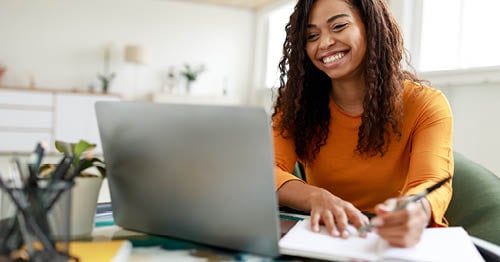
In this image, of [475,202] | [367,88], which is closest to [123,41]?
[367,88]

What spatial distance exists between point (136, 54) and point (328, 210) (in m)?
5.38

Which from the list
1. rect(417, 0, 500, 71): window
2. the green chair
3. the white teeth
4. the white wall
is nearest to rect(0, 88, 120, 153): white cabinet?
the white wall

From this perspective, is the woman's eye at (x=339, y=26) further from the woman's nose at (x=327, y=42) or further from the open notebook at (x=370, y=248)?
the open notebook at (x=370, y=248)

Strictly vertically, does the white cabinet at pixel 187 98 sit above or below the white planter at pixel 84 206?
above

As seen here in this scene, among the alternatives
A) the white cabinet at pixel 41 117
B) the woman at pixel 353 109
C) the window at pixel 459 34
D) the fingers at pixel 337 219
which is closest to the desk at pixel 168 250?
the fingers at pixel 337 219

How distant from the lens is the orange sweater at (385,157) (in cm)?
111

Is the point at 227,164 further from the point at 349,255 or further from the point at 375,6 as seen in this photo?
the point at 375,6

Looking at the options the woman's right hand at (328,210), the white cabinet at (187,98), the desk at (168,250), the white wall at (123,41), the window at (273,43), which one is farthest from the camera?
the window at (273,43)

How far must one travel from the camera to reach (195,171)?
69 centimetres

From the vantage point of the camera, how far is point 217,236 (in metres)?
0.71

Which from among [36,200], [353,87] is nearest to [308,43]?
[353,87]

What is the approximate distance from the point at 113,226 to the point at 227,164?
34 centimetres

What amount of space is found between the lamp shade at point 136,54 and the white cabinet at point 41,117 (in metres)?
0.65

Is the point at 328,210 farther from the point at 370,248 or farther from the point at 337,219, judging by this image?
the point at 370,248
